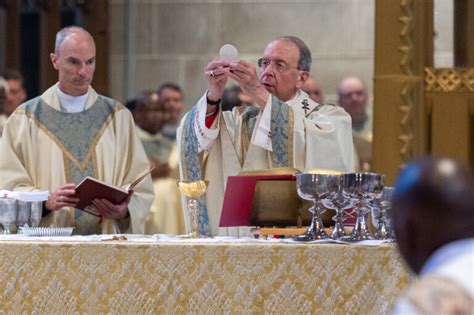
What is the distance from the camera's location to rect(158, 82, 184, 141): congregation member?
947 centimetres

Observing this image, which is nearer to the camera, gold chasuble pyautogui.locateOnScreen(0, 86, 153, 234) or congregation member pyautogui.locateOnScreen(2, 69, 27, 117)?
gold chasuble pyautogui.locateOnScreen(0, 86, 153, 234)

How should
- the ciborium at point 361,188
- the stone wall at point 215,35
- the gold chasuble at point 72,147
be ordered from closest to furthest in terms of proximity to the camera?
the ciborium at point 361,188 < the gold chasuble at point 72,147 < the stone wall at point 215,35

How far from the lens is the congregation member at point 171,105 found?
947 centimetres

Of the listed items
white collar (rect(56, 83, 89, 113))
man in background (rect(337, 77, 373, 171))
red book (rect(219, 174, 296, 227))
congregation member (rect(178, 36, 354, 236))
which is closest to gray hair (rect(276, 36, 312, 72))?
congregation member (rect(178, 36, 354, 236))

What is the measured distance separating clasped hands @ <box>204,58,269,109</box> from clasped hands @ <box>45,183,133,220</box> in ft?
2.15

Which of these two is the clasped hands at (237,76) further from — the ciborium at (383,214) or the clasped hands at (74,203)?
the ciborium at (383,214)

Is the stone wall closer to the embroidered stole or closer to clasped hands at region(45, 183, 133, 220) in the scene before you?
the embroidered stole

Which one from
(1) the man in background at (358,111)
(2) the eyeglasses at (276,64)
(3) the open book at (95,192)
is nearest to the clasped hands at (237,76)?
(2) the eyeglasses at (276,64)

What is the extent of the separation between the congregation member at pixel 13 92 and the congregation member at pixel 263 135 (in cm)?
380

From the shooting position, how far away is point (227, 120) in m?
6.01

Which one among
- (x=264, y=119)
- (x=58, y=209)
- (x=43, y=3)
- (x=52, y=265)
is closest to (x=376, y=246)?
(x=52, y=265)

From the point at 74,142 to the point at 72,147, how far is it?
3 centimetres

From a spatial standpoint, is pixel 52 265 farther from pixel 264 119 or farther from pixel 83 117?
pixel 83 117

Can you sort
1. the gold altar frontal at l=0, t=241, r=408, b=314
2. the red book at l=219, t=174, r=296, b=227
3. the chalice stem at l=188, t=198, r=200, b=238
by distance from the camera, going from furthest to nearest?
1. the chalice stem at l=188, t=198, r=200, b=238
2. the red book at l=219, t=174, r=296, b=227
3. the gold altar frontal at l=0, t=241, r=408, b=314
